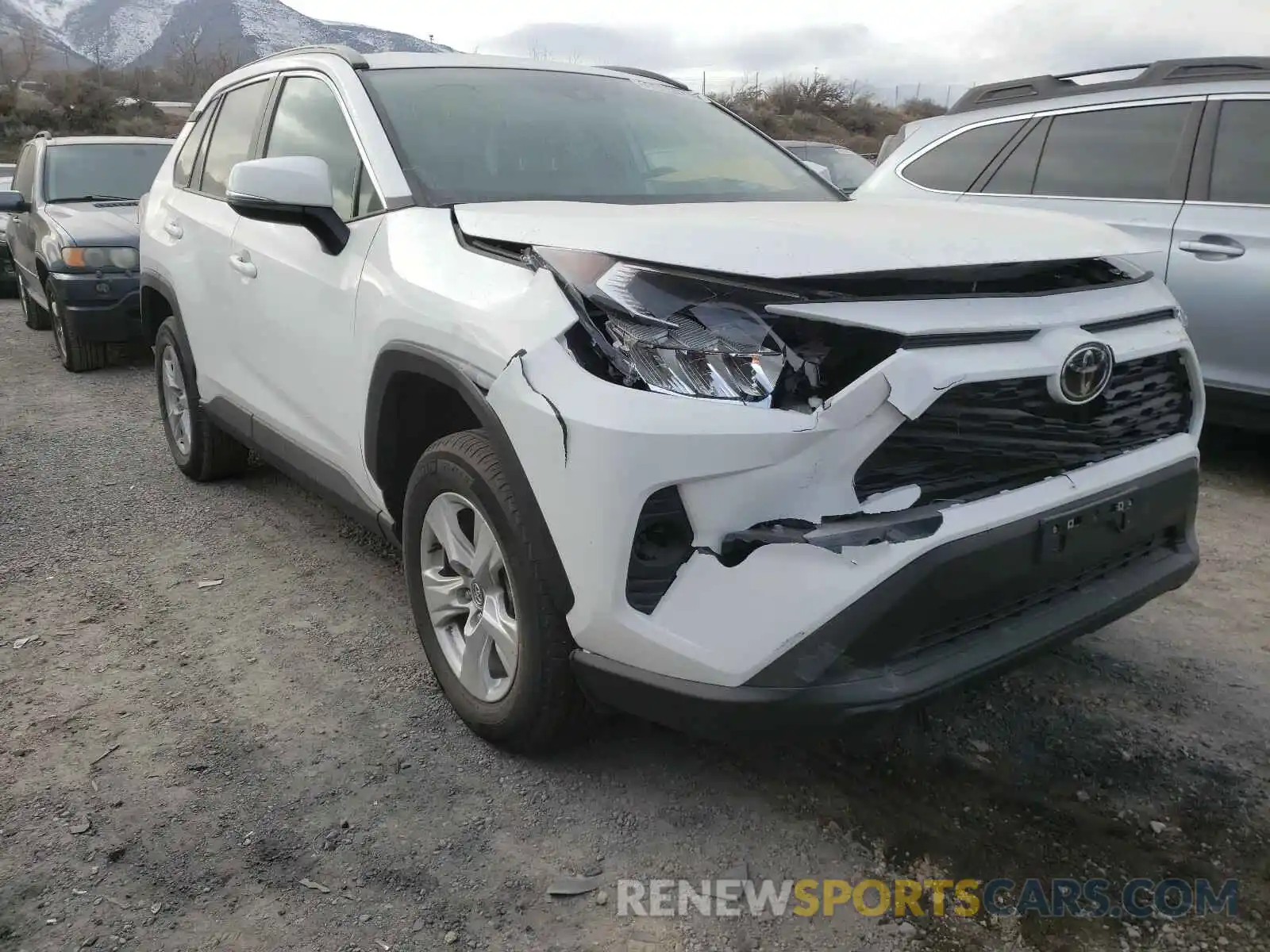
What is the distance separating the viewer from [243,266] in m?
3.53

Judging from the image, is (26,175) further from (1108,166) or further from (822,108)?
(822,108)

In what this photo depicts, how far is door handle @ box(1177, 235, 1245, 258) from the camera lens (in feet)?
14.0

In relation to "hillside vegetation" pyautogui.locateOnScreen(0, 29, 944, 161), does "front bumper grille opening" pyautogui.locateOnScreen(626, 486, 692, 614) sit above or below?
below

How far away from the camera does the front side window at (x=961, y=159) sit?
5.19 m

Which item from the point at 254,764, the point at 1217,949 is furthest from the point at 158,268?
the point at 1217,949

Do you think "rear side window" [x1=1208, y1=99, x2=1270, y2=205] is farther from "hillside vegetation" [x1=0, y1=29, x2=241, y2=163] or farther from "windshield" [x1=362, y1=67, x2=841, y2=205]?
"hillside vegetation" [x1=0, y1=29, x2=241, y2=163]

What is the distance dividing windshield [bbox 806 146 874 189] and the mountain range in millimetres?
95445

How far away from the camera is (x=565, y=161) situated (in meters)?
3.09

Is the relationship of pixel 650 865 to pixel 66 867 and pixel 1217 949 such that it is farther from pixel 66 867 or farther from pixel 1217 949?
pixel 66 867

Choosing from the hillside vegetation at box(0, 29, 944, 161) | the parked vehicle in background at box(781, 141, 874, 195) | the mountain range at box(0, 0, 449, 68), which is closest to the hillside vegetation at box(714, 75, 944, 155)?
the hillside vegetation at box(0, 29, 944, 161)

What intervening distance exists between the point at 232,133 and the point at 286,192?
178cm

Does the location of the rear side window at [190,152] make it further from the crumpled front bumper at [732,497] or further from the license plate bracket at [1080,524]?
the license plate bracket at [1080,524]

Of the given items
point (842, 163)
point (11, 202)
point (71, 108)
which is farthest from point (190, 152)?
point (71, 108)

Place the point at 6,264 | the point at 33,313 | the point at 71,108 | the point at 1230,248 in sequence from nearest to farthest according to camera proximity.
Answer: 1. the point at 1230,248
2. the point at 33,313
3. the point at 6,264
4. the point at 71,108
